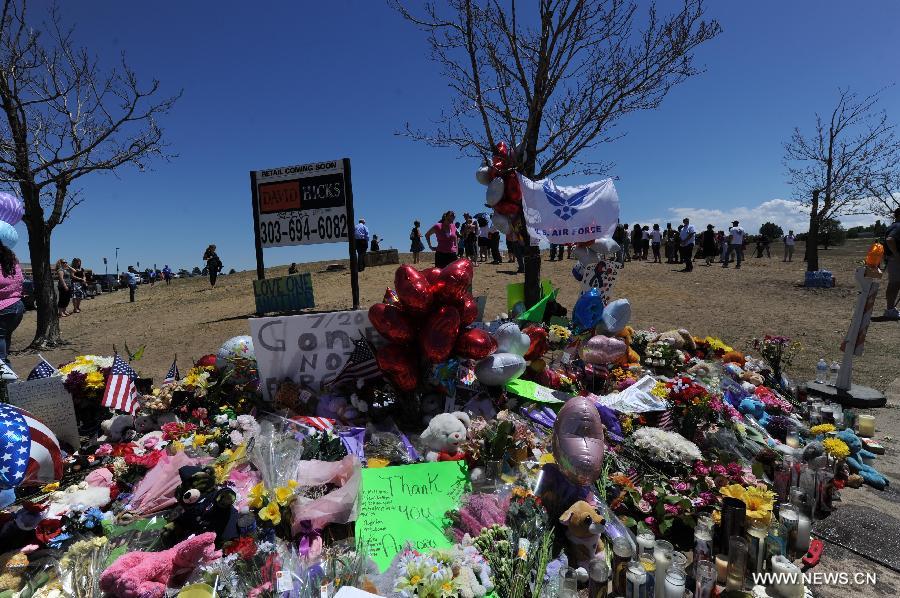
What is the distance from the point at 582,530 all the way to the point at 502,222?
12.9ft

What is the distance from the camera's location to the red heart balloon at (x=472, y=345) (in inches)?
146

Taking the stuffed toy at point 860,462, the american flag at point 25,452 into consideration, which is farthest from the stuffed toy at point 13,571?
the stuffed toy at point 860,462

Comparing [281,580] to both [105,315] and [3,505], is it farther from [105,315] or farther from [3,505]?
[105,315]

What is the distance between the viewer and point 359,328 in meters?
4.13

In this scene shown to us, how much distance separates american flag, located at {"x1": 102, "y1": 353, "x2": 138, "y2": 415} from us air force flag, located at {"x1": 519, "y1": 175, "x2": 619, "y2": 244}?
4085mm

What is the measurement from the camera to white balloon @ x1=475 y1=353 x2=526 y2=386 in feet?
12.6

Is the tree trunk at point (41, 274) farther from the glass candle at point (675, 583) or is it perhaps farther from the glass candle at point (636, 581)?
the glass candle at point (675, 583)

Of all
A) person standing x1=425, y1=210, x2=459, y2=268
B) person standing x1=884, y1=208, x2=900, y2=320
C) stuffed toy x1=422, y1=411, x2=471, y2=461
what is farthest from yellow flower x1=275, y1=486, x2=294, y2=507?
person standing x1=884, y1=208, x2=900, y2=320

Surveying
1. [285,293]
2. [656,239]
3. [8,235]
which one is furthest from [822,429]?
[656,239]

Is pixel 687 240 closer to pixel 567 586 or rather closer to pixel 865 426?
pixel 865 426

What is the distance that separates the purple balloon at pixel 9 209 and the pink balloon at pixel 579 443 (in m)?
5.28

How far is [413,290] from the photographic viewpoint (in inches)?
142

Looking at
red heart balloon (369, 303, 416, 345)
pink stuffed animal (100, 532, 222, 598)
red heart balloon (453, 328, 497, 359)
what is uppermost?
red heart balloon (369, 303, 416, 345)

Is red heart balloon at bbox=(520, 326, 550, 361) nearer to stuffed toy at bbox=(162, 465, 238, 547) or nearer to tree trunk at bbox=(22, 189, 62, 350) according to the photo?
stuffed toy at bbox=(162, 465, 238, 547)
